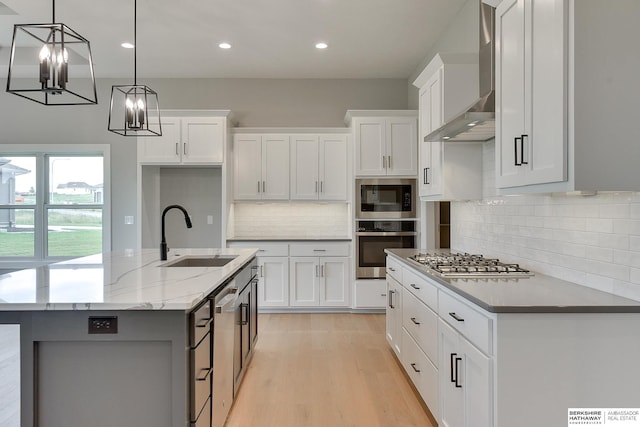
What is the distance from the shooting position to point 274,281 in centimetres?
506

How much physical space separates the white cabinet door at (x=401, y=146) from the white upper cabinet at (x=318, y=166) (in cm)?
58

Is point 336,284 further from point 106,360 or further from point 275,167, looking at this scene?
point 106,360

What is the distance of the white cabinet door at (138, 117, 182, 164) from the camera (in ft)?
16.5

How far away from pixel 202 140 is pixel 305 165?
1.27 meters

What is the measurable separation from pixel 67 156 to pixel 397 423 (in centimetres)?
536

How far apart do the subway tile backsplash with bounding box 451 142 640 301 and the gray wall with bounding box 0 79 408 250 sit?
2.73 metres

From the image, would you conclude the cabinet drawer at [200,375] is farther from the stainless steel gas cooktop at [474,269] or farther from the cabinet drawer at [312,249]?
the cabinet drawer at [312,249]

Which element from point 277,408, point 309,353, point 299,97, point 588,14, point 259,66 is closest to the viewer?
point 588,14

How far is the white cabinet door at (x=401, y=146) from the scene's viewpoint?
4957 mm

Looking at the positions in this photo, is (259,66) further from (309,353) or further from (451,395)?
(451,395)

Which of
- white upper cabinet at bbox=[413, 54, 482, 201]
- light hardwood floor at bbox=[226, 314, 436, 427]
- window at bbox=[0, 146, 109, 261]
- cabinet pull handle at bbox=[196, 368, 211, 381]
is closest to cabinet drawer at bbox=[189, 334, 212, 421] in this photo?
cabinet pull handle at bbox=[196, 368, 211, 381]

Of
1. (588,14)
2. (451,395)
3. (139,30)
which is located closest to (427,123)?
(588,14)

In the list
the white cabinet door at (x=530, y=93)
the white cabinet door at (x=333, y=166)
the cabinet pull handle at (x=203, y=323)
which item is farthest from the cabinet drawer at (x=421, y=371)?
the white cabinet door at (x=333, y=166)

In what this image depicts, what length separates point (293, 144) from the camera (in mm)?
5242
